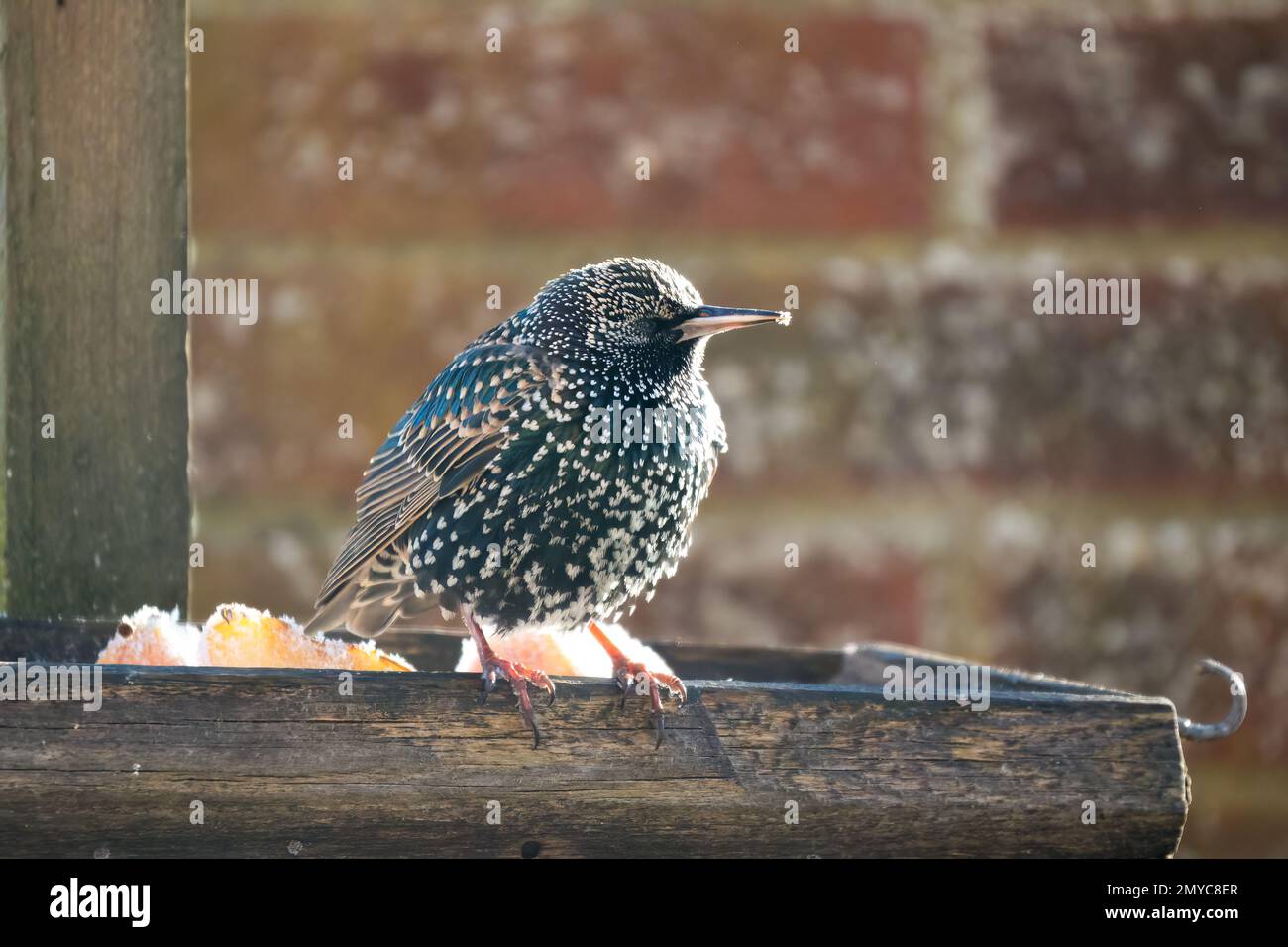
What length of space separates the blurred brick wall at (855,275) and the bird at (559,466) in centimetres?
86

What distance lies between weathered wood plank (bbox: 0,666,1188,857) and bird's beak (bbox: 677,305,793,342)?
85 centimetres

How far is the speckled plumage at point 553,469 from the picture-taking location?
299 centimetres

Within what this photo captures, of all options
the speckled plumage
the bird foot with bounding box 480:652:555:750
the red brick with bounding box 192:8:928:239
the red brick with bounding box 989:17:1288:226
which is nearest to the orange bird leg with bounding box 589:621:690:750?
the bird foot with bounding box 480:652:555:750

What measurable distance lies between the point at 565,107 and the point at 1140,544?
77.0 inches

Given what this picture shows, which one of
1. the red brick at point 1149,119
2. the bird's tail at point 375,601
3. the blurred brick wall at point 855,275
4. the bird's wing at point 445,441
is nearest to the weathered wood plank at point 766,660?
the bird's tail at point 375,601

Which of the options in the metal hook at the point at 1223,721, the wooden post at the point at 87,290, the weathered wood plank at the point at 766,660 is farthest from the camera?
the weathered wood plank at the point at 766,660

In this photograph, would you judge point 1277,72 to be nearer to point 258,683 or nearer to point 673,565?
point 673,565

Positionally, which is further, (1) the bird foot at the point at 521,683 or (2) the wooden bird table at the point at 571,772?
(1) the bird foot at the point at 521,683

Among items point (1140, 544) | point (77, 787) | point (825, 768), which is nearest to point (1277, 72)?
point (1140, 544)

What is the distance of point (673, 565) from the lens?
3.22 meters

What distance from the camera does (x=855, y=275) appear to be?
420 cm

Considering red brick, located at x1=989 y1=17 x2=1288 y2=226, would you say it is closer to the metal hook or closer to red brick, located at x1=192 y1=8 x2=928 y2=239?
red brick, located at x1=192 y1=8 x2=928 y2=239

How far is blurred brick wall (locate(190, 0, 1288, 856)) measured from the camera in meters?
4.13

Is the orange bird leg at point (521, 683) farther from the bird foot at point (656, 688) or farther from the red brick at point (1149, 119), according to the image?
the red brick at point (1149, 119)
